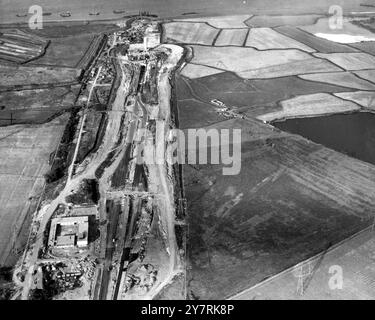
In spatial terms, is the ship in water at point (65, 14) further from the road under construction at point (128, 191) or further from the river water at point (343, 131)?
the river water at point (343, 131)

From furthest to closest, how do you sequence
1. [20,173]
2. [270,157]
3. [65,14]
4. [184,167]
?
[65,14], [270,157], [184,167], [20,173]

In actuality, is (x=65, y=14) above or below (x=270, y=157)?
above

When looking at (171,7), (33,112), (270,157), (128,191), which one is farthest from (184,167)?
(171,7)

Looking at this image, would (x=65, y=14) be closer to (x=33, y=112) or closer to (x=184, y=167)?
(x=33, y=112)

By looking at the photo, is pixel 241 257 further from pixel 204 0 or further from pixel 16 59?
pixel 204 0

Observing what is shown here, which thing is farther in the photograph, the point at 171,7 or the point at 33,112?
the point at 171,7
